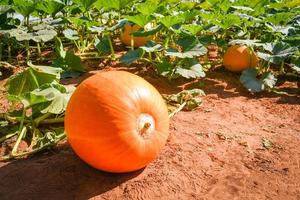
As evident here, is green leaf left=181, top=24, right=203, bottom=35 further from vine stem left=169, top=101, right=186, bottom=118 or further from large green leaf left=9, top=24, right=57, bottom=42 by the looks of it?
large green leaf left=9, top=24, right=57, bottom=42

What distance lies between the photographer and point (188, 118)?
3.10m

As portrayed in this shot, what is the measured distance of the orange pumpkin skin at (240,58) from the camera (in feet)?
13.3

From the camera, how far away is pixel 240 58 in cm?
405

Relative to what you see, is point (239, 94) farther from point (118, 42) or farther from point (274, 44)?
point (118, 42)

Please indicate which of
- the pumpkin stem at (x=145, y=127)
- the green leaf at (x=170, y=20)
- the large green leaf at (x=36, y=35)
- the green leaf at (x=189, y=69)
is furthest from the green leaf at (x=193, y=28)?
the pumpkin stem at (x=145, y=127)

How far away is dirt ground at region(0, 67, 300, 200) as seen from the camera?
2260mm

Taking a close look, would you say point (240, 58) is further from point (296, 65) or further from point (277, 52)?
point (296, 65)

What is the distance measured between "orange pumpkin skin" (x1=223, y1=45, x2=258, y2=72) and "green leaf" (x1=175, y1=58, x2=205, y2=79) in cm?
46

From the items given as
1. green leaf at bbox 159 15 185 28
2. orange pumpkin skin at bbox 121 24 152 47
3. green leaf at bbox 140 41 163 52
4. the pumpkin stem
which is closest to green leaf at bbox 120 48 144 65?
green leaf at bbox 140 41 163 52

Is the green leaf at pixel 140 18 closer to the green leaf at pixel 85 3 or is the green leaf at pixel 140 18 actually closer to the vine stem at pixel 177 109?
the green leaf at pixel 85 3

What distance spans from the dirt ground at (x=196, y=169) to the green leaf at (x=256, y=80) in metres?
0.53

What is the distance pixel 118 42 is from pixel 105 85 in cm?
275

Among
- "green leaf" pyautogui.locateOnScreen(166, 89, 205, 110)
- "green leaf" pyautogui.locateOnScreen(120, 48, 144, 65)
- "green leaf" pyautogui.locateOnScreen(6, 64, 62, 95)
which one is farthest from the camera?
"green leaf" pyautogui.locateOnScreen(120, 48, 144, 65)

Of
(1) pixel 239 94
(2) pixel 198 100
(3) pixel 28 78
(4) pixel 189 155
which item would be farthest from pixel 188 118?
(3) pixel 28 78
